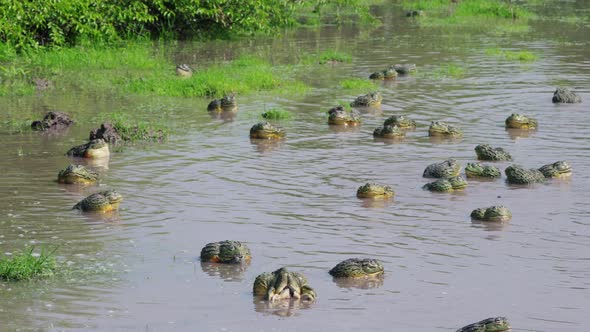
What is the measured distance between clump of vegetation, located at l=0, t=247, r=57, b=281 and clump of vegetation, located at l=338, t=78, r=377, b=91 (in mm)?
13888

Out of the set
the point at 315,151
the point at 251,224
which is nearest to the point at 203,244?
the point at 251,224

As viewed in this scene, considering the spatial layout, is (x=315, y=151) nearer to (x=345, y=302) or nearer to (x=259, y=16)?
(x=345, y=302)

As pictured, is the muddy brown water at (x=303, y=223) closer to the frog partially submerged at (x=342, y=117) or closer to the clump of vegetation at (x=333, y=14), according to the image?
the frog partially submerged at (x=342, y=117)

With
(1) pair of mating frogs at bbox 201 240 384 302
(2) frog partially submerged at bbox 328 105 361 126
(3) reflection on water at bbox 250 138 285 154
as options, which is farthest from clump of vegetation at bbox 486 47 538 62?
(1) pair of mating frogs at bbox 201 240 384 302

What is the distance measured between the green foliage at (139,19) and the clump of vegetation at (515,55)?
6336mm

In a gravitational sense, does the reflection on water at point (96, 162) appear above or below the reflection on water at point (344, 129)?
below

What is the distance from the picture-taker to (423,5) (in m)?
43.9

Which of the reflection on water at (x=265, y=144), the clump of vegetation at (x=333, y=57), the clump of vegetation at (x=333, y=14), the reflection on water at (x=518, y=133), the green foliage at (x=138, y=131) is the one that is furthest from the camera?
the clump of vegetation at (x=333, y=14)

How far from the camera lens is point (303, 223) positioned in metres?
13.8

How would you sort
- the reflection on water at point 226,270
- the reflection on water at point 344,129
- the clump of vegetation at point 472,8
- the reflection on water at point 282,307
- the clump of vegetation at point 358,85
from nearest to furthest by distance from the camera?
1. the reflection on water at point 282,307
2. the reflection on water at point 226,270
3. the reflection on water at point 344,129
4. the clump of vegetation at point 358,85
5. the clump of vegetation at point 472,8

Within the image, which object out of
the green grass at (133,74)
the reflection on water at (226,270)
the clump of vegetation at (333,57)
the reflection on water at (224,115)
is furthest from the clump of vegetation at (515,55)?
the reflection on water at (226,270)

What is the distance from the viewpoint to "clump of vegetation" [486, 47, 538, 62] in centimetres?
2944

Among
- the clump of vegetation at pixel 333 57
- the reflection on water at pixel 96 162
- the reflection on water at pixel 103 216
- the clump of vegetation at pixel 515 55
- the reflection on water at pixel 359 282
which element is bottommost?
the reflection on water at pixel 96 162

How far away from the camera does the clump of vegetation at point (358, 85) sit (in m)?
24.6
